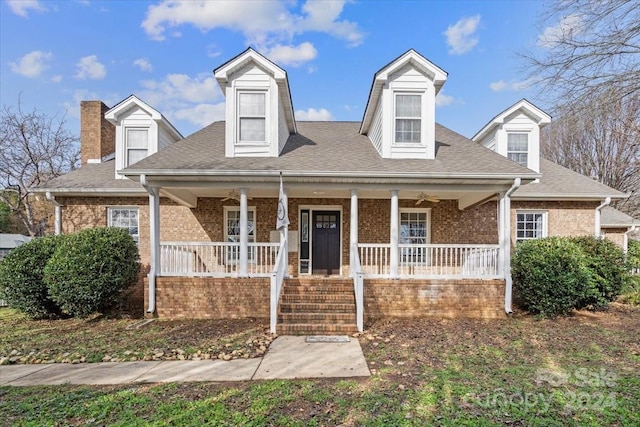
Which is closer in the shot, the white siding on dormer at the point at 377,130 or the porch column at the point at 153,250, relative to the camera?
the porch column at the point at 153,250

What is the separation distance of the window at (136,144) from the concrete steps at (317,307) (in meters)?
6.52

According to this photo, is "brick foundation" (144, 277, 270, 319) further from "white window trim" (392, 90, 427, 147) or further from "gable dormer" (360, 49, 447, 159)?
"white window trim" (392, 90, 427, 147)

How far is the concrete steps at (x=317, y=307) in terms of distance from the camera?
6949 millimetres

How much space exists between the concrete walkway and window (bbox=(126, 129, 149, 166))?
22.5 feet

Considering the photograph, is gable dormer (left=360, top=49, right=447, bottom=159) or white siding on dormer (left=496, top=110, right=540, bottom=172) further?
white siding on dormer (left=496, top=110, right=540, bottom=172)

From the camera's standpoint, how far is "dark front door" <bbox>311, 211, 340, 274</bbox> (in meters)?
10.8

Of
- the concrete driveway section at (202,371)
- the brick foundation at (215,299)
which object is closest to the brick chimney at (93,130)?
the brick foundation at (215,299)

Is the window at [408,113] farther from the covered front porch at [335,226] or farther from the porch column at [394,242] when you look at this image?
the porch column at [394,242]

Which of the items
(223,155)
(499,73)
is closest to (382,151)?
(499,73)

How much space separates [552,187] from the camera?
11.1 metres

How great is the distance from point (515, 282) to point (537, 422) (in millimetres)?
5787

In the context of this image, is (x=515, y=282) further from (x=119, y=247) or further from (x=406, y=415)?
(x=119, y=247)

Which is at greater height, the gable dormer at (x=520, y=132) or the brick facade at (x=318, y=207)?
the gable dormer at (x=520, y=132)

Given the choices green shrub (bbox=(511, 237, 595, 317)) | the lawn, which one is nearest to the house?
green shrub (bbox=(511, 237, 595, 317))
